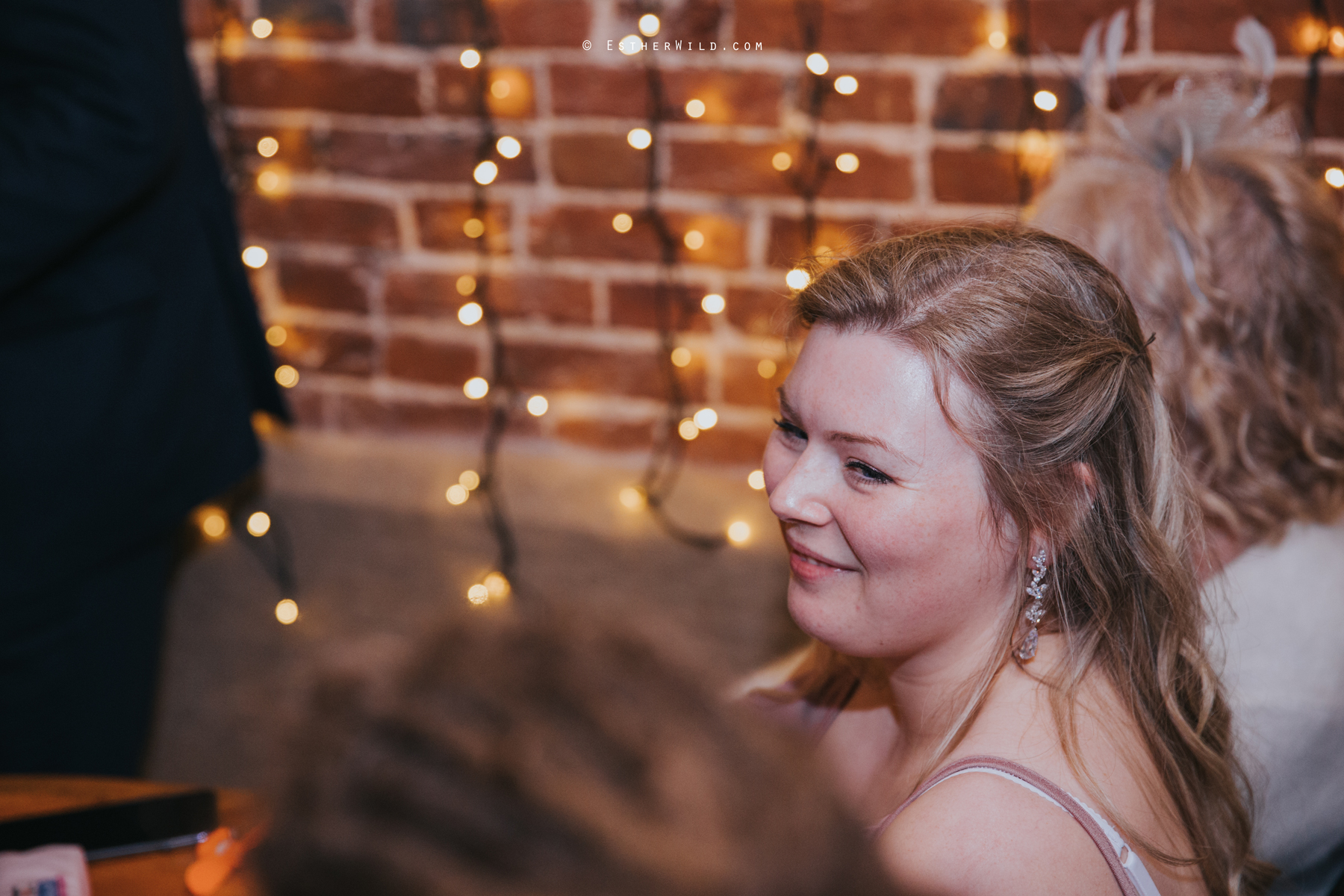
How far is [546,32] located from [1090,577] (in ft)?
3.80

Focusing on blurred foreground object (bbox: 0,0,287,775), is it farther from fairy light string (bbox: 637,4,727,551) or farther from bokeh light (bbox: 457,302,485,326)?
fairy light string (bbox: 637,4,727,551)

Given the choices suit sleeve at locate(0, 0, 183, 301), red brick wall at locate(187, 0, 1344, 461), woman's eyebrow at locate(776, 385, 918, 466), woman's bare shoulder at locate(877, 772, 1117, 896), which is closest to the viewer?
woman's bare shoulder at locate(877, 772, 1117, 896)

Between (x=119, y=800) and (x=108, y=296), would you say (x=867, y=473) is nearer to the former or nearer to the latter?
(x=119, y=800)

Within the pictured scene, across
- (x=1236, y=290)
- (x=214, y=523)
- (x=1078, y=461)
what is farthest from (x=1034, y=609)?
(x=214, y=523)

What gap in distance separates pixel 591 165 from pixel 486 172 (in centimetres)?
18

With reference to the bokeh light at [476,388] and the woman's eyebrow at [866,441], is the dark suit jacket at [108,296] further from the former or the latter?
the woman's eyebrow at [866,441]

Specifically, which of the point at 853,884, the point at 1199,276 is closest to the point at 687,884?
the point at 853,884

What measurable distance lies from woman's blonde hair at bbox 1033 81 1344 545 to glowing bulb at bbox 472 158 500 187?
2.85 feet

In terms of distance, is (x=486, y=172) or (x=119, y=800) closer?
(x=119, y=800)

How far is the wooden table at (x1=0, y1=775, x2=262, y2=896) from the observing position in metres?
0.96

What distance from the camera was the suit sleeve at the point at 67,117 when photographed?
49.0 inches

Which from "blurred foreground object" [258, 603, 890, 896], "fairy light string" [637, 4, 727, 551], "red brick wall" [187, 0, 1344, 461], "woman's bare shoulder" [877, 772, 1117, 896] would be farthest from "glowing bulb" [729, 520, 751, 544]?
"blurred foreground object" [258, 603, 890, 896]

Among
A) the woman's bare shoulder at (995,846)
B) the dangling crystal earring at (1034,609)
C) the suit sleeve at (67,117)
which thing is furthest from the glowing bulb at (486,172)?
the woman's bare shoulder at (995,846)

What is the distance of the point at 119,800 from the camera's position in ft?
3.54
